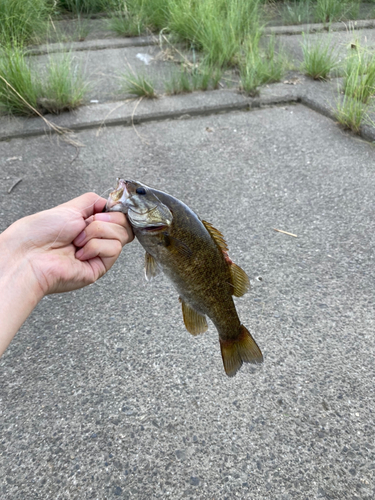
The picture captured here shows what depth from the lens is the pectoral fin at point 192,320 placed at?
1661mm

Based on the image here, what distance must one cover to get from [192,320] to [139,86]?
11.8 feet

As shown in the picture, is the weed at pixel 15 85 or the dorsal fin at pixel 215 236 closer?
the dorsal fin at pixel 215 236

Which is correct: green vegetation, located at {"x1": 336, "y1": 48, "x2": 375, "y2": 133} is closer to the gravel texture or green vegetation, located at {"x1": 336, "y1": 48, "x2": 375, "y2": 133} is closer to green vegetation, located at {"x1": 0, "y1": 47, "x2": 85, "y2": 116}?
the gravel texture

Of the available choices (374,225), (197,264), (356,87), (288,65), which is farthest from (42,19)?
(197,264)

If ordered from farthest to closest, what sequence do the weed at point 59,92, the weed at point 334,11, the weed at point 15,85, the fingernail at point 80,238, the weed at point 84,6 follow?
the weed at point 84,6
the weed at point 334,11
the weed at point 59,92
the weed at point 15,85
the fingernail at point 80,238

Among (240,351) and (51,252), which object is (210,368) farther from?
(51,252)

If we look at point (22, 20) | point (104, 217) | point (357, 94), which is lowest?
point (357, 94)

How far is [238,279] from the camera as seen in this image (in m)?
1.61

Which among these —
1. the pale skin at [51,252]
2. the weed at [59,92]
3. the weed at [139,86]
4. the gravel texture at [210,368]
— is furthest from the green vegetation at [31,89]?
the pale skin at [51,252]

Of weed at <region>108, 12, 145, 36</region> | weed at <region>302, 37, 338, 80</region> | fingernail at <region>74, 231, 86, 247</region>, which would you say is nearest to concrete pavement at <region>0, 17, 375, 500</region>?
fingernail at <region>74, 231, 86, 247</region>

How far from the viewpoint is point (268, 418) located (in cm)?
200

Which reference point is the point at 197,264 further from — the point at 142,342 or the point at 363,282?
the point at 363,282

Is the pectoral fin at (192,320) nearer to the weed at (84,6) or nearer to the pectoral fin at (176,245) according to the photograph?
the pectoral fin at (176,245)

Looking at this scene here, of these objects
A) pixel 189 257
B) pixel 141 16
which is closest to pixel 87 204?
pixel 189 257
